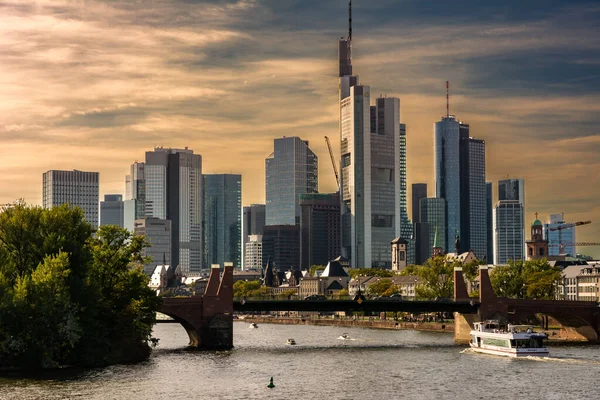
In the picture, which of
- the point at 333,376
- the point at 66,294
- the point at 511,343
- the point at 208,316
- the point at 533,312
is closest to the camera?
the point at 66,294

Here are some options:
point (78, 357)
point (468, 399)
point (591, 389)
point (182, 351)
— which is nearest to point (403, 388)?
point (468, 399)

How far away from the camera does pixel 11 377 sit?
105062mm

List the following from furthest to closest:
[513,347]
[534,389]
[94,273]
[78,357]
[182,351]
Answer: [182,351] < [513,347] < [94,273] < [78,357] < [534,389]

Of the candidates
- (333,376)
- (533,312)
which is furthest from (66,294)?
(533,312)

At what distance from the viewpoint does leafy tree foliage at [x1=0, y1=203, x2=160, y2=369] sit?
4245 inches

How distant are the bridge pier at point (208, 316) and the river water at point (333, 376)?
146 inches

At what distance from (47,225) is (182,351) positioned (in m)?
36.6

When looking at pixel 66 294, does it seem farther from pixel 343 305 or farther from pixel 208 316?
pixel 343 305

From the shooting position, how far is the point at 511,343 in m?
138

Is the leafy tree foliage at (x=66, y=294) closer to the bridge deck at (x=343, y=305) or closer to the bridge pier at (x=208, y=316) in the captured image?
the bridge pier at (x=208, y=316)

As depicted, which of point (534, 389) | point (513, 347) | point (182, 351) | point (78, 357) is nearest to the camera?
point (534, 389)

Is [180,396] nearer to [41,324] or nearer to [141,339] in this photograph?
[41,324]

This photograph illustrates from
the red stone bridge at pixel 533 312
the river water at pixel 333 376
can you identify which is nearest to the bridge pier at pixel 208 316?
the river water at pixel 333 376

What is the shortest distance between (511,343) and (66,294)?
54.4 m
